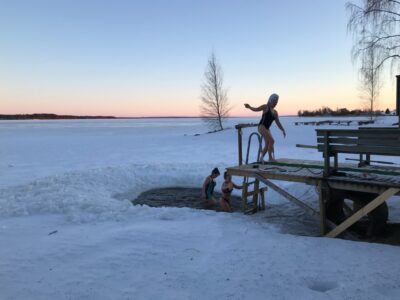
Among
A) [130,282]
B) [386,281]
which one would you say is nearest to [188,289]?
[130,282]

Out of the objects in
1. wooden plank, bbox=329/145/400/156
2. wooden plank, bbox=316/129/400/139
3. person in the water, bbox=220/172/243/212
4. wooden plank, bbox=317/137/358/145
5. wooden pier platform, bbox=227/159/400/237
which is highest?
wooden plank, bbox=316/129/400/139

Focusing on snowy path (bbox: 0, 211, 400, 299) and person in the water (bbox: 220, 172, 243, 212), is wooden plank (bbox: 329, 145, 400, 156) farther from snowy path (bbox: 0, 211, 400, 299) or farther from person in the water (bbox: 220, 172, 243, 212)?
person in the water (bbox: 220, 172, 243, 212)

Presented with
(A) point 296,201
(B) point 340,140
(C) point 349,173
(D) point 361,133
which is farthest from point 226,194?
(D) point 361,133

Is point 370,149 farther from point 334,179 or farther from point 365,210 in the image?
point 365,210

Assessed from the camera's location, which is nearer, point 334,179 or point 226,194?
point 334,179

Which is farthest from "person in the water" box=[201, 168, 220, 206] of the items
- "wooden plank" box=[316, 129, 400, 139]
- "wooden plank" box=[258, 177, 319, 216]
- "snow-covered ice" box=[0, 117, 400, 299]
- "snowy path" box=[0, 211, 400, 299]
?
"wooden plank" box=[316, 129, 400, 139]

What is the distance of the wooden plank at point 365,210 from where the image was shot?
6121 millimetres

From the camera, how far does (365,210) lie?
6.43 m

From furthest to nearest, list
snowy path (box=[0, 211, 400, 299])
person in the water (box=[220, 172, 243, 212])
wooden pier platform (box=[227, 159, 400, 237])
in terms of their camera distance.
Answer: person in the water (box=[220, 172, 243, 212])
wooden pier platform (box=[227, 159, 400, 237])
snowy path (box=[0, 211, 400, 299])

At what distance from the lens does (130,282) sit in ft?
15.1

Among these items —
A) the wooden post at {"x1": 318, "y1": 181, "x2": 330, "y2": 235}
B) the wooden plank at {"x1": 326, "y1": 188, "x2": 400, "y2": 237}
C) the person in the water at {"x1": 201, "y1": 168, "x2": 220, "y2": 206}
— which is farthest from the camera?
the person in the water at {"x1": 201, "y1": 168, "x2": 220, "y2": 206}

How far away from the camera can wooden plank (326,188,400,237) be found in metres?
6.12

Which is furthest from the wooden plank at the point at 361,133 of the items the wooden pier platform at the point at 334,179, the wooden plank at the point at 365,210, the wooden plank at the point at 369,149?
the wooden plank at the point at 365,210

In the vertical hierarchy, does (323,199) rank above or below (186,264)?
above
